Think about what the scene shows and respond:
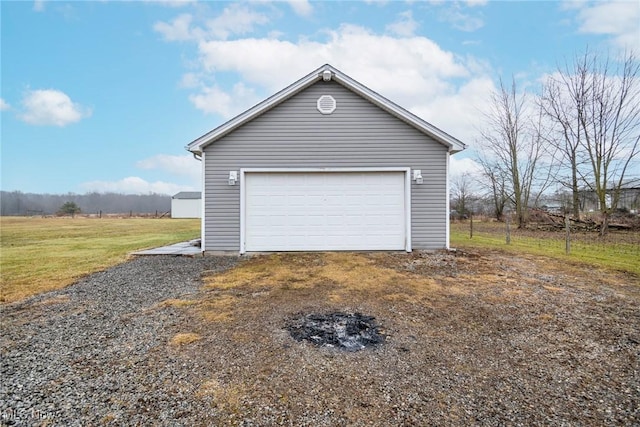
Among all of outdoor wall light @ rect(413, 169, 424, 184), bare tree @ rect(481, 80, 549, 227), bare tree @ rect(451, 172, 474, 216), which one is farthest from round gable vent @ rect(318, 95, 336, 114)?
bare tree @ rect(451, 172, 474, 216)

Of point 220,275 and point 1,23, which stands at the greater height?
point 1,23

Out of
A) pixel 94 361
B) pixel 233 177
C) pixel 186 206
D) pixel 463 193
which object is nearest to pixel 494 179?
pixel 463 193

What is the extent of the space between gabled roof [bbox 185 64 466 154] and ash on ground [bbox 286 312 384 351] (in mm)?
5746

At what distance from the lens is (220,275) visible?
6.25 metres

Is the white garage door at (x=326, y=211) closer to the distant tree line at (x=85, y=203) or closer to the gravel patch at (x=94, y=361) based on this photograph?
the gravel patch at (x=94, y=361)

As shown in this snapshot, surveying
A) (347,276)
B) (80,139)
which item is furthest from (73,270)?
(80,139)

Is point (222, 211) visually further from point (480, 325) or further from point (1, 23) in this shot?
point (1, 23)

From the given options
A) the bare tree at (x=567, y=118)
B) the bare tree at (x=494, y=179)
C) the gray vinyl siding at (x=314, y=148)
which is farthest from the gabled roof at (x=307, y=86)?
the bare tree at (x=494, y=179)

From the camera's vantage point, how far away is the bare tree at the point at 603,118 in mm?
12977

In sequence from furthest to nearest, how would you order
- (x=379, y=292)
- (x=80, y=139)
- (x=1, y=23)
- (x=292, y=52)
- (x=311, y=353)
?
1. (x=80, y=139)
2. (x=292, y=52)
3. (x=1, y=23)
4. (x=379, y=292)
5. (x=311, y=353)

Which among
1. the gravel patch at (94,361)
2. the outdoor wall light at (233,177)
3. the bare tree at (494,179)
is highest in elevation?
the bare tree at (494,179)

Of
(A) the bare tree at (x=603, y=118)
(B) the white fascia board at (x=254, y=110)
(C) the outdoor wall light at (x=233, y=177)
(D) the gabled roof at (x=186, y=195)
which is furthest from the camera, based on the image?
(D) the gabled roof at (x=186, y=195)

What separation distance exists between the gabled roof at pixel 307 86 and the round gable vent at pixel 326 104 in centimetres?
46

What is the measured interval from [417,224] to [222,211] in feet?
16.9
